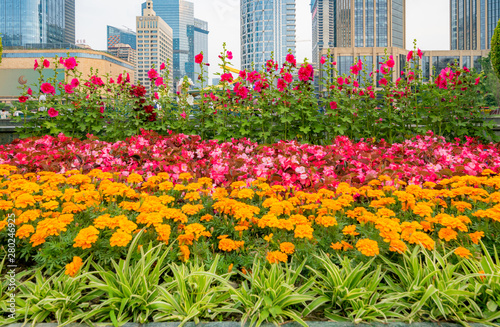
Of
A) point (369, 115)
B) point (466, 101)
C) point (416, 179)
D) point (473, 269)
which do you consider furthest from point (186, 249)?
point (466, 101)

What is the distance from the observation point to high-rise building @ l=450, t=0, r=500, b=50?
101 m

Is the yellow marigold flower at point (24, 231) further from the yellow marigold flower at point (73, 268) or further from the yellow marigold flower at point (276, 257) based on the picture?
the yellow marigold flower at point (276, 257)

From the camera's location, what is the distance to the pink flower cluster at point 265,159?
3086 mm

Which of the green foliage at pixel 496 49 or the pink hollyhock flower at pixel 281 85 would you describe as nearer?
the pink hollyhock flower at pixel 281 85

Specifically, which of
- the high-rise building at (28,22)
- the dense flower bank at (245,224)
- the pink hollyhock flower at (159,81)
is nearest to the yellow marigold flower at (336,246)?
the dense flower bank at (245,224)

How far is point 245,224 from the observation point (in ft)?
6.89

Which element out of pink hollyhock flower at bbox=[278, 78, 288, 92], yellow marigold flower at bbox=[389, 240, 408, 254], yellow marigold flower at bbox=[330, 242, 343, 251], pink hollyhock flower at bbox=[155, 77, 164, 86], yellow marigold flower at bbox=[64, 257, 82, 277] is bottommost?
yellow marigold flower at bbox=[64, 257, 82, 277]

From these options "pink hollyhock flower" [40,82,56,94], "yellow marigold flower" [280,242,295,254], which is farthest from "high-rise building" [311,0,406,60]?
"yellow marigold flower" [280,242,295,254]

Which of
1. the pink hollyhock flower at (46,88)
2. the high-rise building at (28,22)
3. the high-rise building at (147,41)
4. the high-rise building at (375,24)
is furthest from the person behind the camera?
the high-rise building at (147,41)

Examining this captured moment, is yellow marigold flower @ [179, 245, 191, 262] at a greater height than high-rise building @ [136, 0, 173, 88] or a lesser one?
lesser

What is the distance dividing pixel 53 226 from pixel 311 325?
137 cm

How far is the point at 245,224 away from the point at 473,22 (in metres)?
132

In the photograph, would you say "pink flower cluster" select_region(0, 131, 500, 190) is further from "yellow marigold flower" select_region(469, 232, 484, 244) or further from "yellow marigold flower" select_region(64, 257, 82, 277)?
"yellow marigold flower" select_region(64, 257, 82, 277)

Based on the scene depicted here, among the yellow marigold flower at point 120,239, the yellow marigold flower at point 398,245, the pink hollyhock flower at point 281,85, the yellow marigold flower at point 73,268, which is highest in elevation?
the pink hollyhock flower at point 281,85
